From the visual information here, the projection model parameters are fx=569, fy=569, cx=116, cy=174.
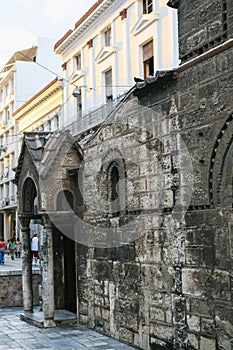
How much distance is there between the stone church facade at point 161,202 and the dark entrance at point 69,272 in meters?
1.05

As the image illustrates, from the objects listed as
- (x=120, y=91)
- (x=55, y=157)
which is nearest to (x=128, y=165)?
(x=55, y=157)

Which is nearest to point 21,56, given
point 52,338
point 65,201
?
point 65,201

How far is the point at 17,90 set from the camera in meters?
41.8

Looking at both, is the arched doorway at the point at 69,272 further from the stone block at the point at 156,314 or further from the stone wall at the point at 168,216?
the stone block at the point at 156,314

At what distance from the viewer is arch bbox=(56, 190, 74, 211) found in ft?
38.5

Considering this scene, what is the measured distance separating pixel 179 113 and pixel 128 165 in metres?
1.87

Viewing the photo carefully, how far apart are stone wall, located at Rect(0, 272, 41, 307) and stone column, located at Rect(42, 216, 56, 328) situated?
295 centimetres

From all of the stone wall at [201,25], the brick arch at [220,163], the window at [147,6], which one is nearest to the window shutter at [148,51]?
the window at [147,6]

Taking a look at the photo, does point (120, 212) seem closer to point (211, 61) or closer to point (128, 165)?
point (128, 165)

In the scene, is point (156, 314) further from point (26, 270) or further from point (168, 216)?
point (26, 270)

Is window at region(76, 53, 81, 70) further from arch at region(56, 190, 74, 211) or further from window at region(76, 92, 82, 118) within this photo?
arch at region(56, 190, 74, 211)

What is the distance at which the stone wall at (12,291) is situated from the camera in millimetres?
14562

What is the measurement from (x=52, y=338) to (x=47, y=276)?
65.7 inches

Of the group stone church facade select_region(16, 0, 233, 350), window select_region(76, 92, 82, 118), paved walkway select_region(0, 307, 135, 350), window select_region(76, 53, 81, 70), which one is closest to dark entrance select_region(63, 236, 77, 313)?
stone church facade select_region(16, 0, 233, 350)
